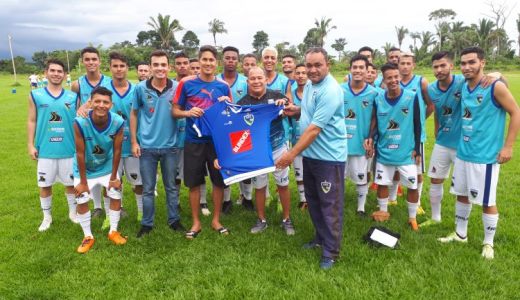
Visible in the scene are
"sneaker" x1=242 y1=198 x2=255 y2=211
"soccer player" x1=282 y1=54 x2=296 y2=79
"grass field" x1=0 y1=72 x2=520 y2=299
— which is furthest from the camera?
"soccer player" x1=282 y1=54 x2=296 y2=79

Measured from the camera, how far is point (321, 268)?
4.45 metres

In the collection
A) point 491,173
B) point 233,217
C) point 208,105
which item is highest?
point 208,105

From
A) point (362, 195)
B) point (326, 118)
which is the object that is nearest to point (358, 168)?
point (362, 195)

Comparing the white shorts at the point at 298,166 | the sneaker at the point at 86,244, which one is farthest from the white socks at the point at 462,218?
the sneaker at the point at 86,244

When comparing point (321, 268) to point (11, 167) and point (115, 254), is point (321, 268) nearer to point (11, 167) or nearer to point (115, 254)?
point (115, 254)

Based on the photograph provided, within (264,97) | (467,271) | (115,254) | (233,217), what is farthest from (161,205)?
(467,271)

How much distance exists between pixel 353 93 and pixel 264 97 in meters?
1.58

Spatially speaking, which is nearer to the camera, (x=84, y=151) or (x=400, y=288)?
(x=400, y=288)

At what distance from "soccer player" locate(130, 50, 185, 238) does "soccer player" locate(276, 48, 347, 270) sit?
183 cm

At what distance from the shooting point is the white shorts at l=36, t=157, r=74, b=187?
18.3 ft

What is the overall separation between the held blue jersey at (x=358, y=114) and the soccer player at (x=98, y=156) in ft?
11.0

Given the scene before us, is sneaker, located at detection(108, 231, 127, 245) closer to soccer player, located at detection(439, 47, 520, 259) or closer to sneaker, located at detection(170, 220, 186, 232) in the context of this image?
sneaker, located at detection(170, 220, 186, 232)

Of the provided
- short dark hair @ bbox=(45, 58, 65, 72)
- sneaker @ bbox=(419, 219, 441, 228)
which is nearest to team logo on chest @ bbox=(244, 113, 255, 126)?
short dark hair @ bbox=(45, 58, 65, 72)

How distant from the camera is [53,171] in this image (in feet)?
18.6
